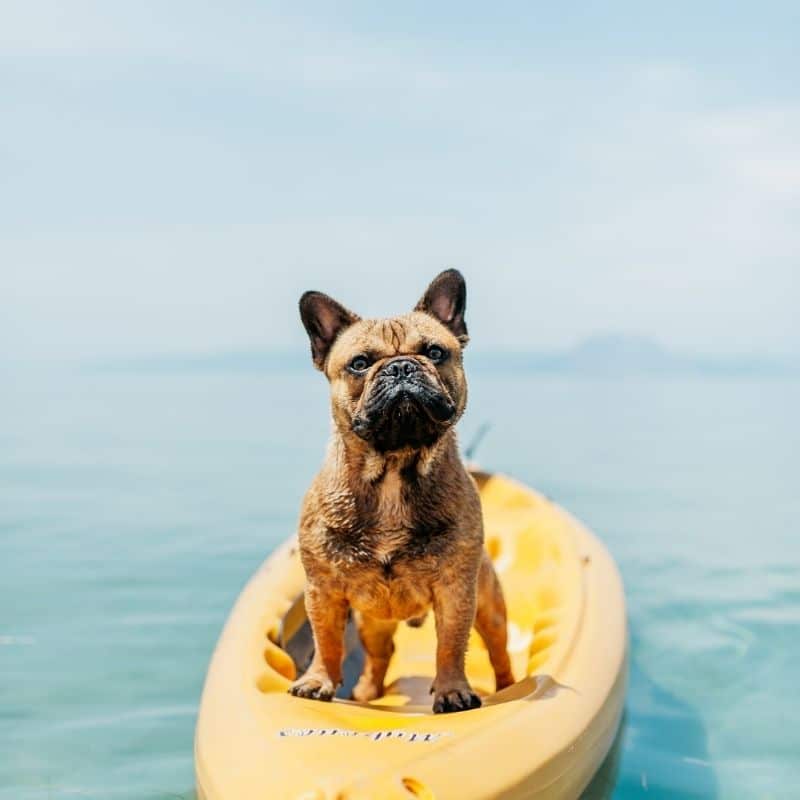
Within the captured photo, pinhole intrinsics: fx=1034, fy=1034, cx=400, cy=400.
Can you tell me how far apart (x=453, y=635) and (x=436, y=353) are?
1011mm

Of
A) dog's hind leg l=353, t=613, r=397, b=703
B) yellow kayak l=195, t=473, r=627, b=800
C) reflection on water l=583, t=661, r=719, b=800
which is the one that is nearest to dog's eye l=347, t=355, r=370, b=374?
yellow kayak l=195, t=473, r=627, b=800

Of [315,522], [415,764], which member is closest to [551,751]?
[415,764]

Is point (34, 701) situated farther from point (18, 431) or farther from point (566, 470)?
point (18, 431)

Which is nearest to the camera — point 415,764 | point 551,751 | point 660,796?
point 415,764

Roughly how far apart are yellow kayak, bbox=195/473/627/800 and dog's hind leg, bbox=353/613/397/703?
0.29 ft

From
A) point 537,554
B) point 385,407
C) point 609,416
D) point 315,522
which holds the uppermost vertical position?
point 385,407

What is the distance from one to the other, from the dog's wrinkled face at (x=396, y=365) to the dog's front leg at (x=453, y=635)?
0.57 meters

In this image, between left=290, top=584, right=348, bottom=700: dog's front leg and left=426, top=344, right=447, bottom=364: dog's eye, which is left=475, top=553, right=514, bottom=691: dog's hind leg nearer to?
left=290, top=584, right=348, bottom=700: dog's front leg

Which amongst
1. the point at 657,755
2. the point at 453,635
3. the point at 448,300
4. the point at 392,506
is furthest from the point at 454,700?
the point at 657,755

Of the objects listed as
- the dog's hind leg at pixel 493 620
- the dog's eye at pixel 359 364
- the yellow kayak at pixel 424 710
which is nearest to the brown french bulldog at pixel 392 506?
the dog's eye at pixel 359 364

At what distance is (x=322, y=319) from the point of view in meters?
3.65

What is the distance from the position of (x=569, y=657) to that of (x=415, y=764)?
1.32 metres

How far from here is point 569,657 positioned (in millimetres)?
4258

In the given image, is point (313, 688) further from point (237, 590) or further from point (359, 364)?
point (237, 590)
